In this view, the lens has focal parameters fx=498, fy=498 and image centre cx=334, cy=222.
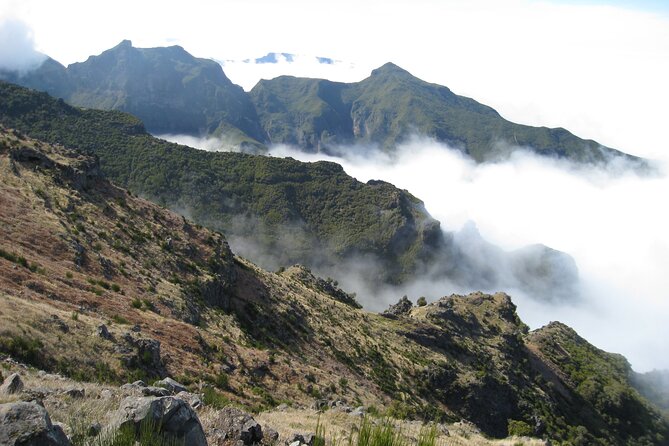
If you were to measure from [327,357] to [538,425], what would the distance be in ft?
99.2

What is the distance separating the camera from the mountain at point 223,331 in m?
22.0

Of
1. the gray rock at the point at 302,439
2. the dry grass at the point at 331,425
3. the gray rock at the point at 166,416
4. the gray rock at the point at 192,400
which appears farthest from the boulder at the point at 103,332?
the gray rock at the point at 166,416

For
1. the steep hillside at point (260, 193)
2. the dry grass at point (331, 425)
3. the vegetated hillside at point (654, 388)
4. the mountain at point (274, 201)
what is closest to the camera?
the dry grass at point (331, 425)

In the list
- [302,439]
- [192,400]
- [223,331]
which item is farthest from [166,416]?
[223,331]

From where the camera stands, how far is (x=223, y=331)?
35.7 metres

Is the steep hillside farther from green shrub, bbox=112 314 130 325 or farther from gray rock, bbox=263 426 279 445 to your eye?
gray rock, bbox=263 426 279 445

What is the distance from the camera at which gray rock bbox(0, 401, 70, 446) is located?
6.88 meters

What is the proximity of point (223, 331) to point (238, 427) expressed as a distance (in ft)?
79.7

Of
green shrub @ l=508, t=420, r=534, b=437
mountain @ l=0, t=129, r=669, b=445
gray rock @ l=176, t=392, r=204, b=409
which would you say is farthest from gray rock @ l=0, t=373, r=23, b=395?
green shrub @ l=508, t=420, r=534, b=437

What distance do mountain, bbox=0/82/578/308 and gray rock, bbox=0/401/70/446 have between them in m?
134

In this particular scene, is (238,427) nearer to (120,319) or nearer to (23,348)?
(23,348)

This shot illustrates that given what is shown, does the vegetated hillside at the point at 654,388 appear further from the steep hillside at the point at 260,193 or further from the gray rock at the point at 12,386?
the gray rock at the point at 12,386

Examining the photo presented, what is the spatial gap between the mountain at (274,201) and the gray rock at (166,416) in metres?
132

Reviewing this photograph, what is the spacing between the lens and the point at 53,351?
18.4 meters
